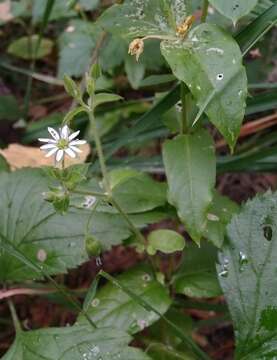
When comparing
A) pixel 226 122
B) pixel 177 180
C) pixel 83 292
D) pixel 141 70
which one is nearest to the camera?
pixel 226 122

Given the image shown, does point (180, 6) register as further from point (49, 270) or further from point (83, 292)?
point (83, 292)

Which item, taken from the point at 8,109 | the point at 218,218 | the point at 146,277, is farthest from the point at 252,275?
the point at 8,109

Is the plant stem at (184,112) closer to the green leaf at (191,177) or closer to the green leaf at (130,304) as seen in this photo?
the green leaf at (191,177)

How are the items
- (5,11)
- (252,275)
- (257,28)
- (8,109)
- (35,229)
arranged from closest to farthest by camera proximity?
1. (252,275)
2. (257,28)
3. (35,229)
4. (8,109)
5. (5,11)

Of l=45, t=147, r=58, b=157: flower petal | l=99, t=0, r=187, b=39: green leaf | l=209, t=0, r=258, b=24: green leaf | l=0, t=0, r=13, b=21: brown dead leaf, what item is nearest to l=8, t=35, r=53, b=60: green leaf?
l=0, t=0, r=13, b=21: brown dead leaf

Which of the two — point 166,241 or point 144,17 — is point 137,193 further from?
point 144,17

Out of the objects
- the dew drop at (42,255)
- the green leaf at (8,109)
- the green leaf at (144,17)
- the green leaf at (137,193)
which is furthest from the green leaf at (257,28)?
the green leaf at (8,109)

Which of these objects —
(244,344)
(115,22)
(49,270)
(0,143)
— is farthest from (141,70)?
(244,344)

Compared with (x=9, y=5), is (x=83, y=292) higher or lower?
lower
